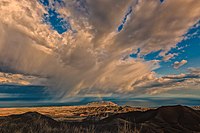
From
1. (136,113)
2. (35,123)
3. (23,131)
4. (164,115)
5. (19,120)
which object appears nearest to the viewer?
(23,131)

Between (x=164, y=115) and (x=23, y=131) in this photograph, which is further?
(x=164, y=115)

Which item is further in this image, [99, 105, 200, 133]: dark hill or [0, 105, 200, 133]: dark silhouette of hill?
[99, 105, 200, 133]: dark hill

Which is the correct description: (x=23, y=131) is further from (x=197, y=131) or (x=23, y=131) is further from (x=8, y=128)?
(x=197, y=131)

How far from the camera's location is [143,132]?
1509 centimetres

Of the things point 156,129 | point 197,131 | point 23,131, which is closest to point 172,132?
point 156,129

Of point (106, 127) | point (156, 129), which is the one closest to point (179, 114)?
point (156, 129)

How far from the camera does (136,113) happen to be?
23.3 m

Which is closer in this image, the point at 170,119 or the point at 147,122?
the point at 147,122

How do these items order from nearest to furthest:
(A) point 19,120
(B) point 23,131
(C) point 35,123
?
(B) point 23,131
(C) point 35,123
(A) point 19,120

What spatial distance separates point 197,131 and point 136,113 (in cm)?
647

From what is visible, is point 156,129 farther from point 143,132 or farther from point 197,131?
point 197,131

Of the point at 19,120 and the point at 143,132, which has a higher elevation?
the point at 19,120

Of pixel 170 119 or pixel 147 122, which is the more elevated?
pixel 170 119

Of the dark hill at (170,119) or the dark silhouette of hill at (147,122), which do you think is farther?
the dark hill at (170,119)
